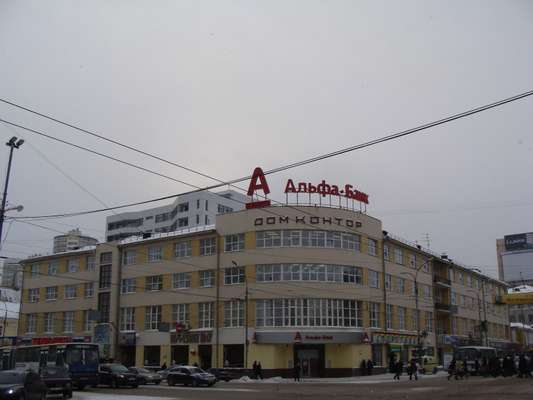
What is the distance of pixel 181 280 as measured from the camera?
58.8 metres

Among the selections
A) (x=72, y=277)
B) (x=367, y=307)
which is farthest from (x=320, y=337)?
(x=72, y=277)

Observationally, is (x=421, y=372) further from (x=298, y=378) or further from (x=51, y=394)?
(x=51, y=394)

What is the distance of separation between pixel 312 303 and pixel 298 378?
718 cm

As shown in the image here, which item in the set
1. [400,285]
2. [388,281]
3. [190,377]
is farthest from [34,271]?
[400,285]

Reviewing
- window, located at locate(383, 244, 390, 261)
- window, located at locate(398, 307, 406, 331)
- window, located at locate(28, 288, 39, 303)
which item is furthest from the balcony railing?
window, located at locate(28, 288, 39, 303)

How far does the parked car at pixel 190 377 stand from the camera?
39.8 meters

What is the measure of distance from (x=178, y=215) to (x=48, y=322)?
153 feet

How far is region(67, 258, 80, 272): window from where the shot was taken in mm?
69375

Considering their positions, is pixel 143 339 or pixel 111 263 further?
pixel 111 263

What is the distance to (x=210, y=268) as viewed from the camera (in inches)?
2227

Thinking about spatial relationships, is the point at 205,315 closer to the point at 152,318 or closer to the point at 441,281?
the point at 152,318

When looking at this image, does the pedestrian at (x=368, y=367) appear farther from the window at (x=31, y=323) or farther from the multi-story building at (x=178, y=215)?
the multi-story building at (x=178, y=215)

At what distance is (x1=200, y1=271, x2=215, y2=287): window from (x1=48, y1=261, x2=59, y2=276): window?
23144mm

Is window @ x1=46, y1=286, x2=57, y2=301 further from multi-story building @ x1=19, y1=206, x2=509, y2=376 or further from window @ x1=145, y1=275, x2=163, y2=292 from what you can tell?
window @ x1=145, y1=275, x2=163, y2=292
